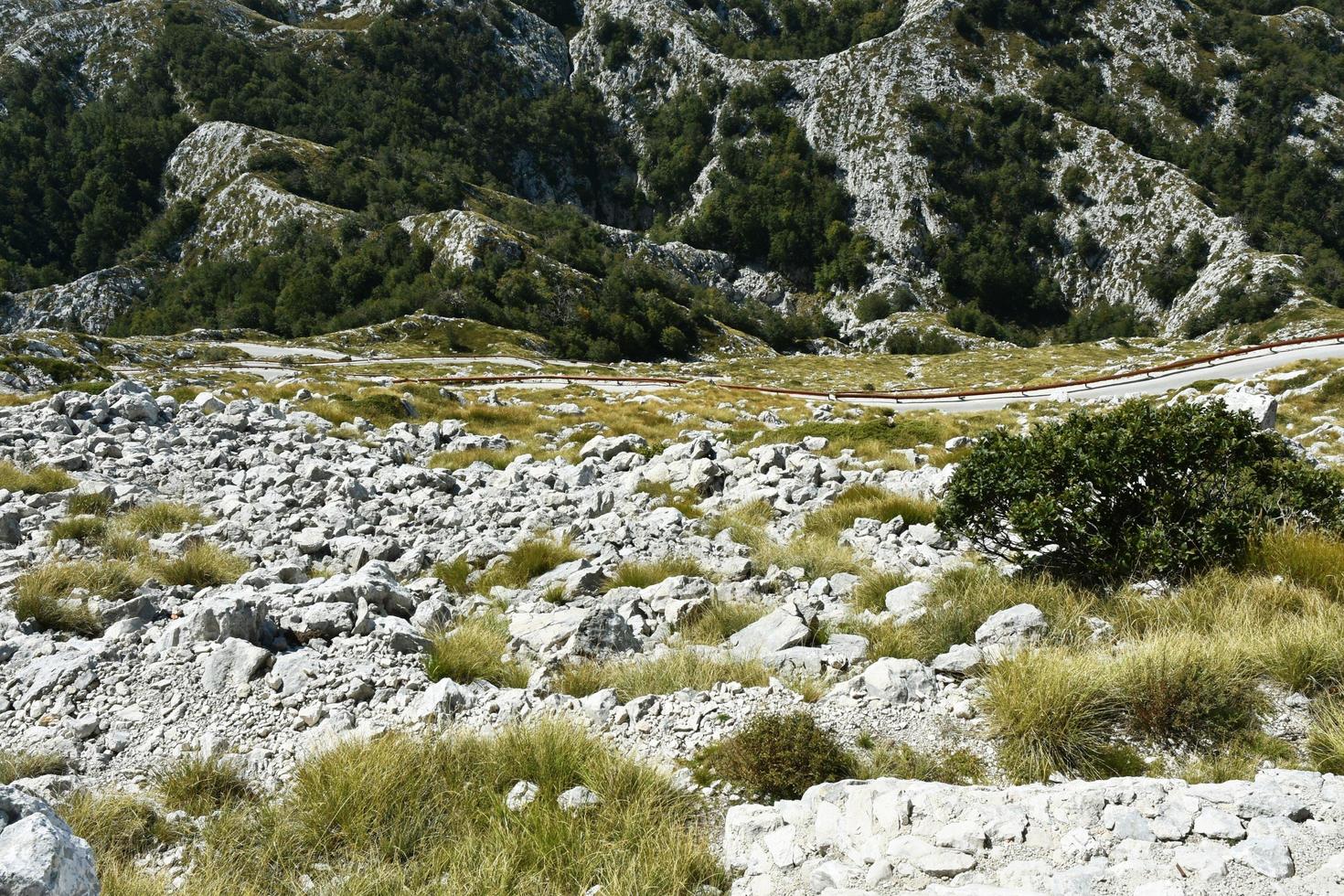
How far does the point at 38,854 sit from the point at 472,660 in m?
3.56

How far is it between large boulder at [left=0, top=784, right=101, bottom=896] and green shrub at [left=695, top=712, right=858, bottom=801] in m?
3.37

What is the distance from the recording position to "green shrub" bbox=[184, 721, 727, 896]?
12.5ft

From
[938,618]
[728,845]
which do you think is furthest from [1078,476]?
[728,845]


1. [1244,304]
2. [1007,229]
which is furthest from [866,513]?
[1007,229]

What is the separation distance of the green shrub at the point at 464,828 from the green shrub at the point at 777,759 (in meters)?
0.35

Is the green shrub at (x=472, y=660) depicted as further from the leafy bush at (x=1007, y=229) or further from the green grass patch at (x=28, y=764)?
the leafy bush at (x=1007, y=229)

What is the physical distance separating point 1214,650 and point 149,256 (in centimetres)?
23199

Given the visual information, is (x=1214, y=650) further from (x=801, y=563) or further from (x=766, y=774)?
(x=801, y=563)

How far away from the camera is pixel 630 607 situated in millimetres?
8070

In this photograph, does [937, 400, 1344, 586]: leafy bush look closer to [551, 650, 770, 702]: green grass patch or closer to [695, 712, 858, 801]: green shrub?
[551, 650, 770, 702]: green grass patch

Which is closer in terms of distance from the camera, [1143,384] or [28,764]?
[28,764]

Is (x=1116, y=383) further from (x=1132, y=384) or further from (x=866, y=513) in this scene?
(x=866, y=513)

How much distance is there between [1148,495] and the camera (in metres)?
7.55

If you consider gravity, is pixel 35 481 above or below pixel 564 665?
above
